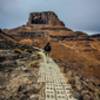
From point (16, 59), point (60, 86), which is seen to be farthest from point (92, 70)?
point (60, 86)

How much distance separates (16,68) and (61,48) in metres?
45.8

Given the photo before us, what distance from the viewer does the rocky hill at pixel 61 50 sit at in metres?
25.5

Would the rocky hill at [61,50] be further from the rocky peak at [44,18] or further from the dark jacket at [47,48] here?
the dark jacket at [47,48]

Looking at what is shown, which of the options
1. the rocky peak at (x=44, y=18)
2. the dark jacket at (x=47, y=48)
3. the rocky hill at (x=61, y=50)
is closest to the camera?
the rocky hill at (x=61, y=50)

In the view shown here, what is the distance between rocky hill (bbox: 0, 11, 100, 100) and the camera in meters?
25.5

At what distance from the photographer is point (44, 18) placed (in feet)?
396

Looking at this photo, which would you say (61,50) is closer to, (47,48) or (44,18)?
(47,48)

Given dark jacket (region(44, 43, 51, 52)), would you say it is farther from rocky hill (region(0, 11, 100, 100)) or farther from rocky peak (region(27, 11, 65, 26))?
rocky peak (region(27, 11, 65, 26))

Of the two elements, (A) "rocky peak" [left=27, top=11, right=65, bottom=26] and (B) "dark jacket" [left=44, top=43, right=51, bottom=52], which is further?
(A) "rocky peak" [left=27, top=11, right=65, bottom=26]

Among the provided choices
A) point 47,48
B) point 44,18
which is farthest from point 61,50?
point 44,18

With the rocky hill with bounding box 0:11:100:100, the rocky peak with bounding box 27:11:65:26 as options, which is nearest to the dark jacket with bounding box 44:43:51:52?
the rocky hill with bounding box 0:11:100:100

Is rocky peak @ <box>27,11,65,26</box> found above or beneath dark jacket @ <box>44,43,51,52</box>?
above

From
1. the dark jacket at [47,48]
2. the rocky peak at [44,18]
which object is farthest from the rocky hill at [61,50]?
the dark jacket at [47,48]

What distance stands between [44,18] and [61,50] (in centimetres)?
5340
